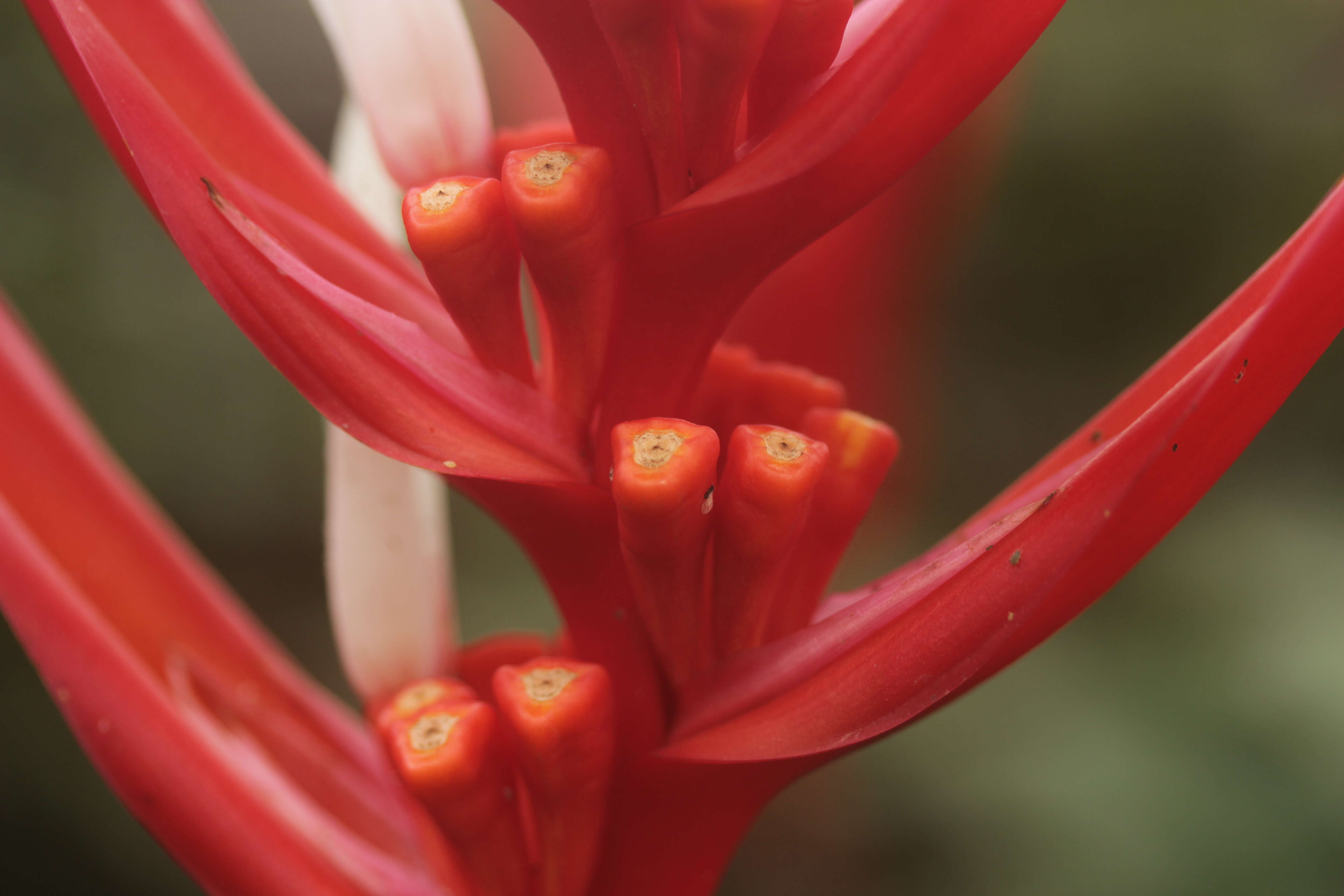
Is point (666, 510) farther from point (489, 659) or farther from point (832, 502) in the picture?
point (489, 659)

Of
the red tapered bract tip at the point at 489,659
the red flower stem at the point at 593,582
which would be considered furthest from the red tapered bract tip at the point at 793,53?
the red tapered bract tip at the point at 489,659

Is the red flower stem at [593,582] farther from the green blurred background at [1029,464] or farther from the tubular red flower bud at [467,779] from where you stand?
the green blurred background at [1029,464]

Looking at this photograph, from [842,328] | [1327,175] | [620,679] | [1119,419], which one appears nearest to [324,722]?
[620,679]

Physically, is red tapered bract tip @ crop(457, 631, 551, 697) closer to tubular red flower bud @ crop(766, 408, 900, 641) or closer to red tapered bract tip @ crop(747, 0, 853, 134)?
tubular red flower bud @ crop(766, 408, 900, 641)

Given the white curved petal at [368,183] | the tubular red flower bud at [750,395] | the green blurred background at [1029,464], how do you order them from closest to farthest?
the tubular red flower bud at [750,395], the white curved petal at [368,183], the green blurred background at [1029,464]

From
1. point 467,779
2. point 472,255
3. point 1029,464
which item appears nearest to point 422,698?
point 467,779
